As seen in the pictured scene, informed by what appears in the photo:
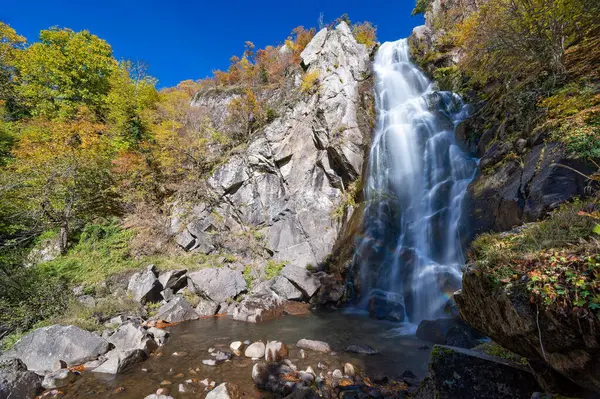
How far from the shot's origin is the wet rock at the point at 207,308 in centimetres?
1095

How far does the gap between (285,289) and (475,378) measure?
9089mm

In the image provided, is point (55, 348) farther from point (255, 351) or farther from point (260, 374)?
point (260, 374)

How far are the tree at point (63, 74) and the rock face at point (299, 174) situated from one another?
1313 cm

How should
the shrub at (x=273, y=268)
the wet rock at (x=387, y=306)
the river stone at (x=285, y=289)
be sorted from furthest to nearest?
the shrub at (x=273, y=268) < the river stone at (x=285, y=289) < the wet rock at (x=387, y=306)

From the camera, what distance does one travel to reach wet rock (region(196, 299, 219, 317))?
10945 millimetres

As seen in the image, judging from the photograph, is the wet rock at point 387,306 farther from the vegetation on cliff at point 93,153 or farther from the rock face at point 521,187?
the vegetation on cliff at point 93,153

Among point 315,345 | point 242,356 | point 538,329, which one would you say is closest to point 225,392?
point 242,356

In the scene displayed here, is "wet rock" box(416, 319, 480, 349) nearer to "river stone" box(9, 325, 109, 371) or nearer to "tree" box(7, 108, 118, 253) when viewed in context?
"river stone" box(9, 325, 109, 371)

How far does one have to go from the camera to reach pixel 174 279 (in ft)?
40.4

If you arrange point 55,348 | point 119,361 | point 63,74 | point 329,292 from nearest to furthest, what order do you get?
point 119,361, point 55,348, point 329,292, point 63,74

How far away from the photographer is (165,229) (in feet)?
55.4

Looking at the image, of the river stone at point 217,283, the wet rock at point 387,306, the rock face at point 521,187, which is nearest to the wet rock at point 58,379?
the river stone at point 217,283

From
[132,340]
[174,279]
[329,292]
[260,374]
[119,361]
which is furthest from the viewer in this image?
[174,279]

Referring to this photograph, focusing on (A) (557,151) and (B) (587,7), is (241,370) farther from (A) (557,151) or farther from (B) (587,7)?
(B) (587,7)
